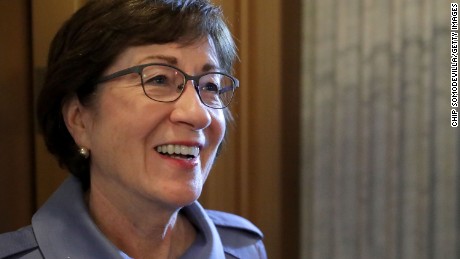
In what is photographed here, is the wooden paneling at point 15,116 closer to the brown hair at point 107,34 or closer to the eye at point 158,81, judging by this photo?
the brown hair at point 107,34

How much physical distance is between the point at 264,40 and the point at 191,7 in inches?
13.6

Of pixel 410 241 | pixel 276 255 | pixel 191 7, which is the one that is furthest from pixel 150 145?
pixel 410 241

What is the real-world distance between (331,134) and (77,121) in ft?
1.97

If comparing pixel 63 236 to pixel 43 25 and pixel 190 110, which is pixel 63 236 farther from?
pixel 43 25

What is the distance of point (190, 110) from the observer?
0.82 meters

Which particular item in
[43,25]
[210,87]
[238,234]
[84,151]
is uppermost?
[43,25]

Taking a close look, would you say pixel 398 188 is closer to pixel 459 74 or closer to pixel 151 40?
pixel 459 74

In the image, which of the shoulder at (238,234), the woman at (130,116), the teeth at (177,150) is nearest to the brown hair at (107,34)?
the woman at (130,116)

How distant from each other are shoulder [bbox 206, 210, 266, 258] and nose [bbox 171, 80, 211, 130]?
1.13 feet

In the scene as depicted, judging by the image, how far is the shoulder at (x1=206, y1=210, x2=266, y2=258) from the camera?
1107mm

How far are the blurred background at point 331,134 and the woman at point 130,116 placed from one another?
0.78ft

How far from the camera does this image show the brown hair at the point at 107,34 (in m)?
0.83

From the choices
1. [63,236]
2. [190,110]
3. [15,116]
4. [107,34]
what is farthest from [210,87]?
[15,116]

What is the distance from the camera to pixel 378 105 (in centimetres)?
118
